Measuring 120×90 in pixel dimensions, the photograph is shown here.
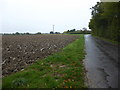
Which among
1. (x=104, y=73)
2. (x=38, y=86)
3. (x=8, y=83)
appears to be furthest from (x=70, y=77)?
(x=8, y=83)

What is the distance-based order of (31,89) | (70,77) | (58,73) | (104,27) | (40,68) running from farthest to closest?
(104,27) → (40,68) → (58,73) → (70,77) → (31,89)

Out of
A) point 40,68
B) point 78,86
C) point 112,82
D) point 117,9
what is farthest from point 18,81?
point 117,9

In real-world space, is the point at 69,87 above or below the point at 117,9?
below

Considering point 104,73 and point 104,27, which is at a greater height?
point 104,27

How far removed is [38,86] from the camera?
13.5 ft

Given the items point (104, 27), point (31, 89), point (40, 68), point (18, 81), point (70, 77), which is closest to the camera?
point (31, 89)

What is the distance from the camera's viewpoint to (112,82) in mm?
4535

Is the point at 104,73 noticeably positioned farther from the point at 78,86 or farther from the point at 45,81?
the point at 45,81

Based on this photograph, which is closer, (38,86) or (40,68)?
(38,86)

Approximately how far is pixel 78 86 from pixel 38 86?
141 cm

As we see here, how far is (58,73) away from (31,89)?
1711mm

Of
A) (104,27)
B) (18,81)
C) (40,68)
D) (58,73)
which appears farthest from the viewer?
(104,27)

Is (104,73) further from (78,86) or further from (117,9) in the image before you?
(117,9)

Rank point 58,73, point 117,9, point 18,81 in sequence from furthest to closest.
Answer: point 117,9, point 58,73, point 18,81
